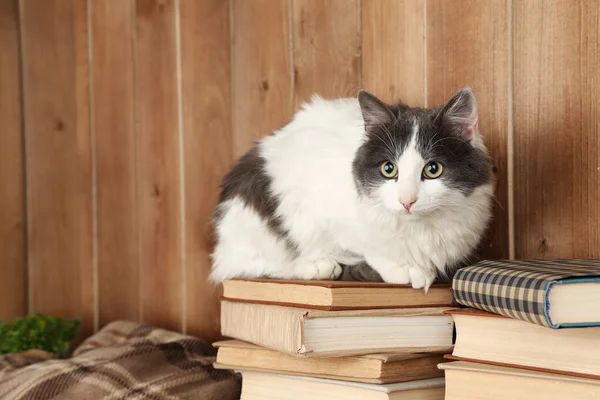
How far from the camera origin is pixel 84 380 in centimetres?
129

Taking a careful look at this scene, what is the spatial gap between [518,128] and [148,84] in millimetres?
980

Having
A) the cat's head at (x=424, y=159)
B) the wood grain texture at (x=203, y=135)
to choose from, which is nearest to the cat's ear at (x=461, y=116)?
the cat's head at (x=424, y=159)

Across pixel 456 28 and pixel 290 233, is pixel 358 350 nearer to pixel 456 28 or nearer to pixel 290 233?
pixel 290 233

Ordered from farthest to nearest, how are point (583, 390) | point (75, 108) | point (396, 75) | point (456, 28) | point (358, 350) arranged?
point (75, 108)
point (396, 75)
point (456, 28)
point (358, 350)
point (583, 390)

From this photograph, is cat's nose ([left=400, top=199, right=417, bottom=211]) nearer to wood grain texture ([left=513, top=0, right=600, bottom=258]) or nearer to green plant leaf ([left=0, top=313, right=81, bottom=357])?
wood grain texture ([left=513, top=0, right=600, bottom=258])

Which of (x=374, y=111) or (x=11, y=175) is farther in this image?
(x=11, y=175)

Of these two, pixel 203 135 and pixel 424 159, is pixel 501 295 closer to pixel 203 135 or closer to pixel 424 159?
pixel 424 159

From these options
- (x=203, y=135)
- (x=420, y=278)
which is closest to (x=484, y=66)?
(x=420, y=278)

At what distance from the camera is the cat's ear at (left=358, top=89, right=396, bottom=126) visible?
1.05m

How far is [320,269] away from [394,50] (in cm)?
46

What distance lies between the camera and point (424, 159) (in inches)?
39.8

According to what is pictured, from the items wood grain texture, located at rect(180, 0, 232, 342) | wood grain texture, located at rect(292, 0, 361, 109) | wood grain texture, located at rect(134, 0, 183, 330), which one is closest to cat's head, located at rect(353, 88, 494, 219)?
wood grain texture, located at rect(292, 0, 361, 109)

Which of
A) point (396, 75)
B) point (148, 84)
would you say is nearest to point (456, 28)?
point (396, 75)

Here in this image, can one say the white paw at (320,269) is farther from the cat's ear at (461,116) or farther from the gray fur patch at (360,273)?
the cat's ear at (461,116)
